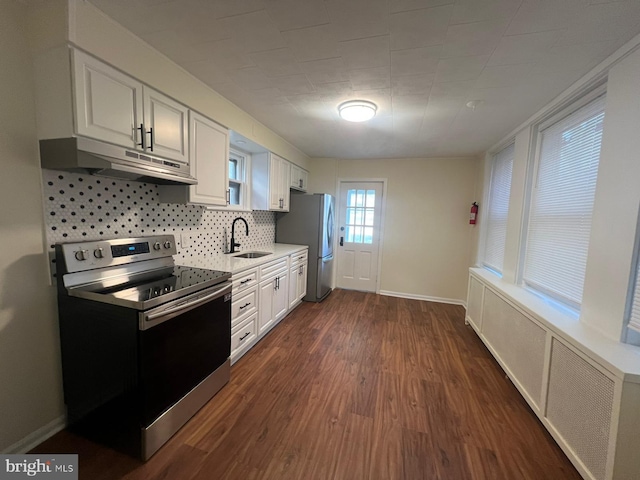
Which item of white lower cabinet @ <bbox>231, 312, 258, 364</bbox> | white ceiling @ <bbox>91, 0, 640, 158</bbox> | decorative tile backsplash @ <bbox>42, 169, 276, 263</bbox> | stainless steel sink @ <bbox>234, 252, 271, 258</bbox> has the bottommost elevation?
white lower cabinet @ <bbox>231, 312, 258, 364</bbox>

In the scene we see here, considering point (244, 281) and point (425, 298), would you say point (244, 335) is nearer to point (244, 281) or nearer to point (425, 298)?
point (244, 281)

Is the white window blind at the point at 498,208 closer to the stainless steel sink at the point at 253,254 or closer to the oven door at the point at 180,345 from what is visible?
the stainless steel sink at the point at 253,254

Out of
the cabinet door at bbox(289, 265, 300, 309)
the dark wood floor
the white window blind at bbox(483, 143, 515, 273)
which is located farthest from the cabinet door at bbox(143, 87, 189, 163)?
the white window blind at bbox(483, 143, 515, 273)

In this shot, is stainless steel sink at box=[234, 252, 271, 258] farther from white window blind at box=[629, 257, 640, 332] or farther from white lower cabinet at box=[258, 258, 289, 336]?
white window blind at box=[629, 257, 640, 332]

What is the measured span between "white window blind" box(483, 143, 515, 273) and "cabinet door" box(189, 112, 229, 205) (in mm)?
3143

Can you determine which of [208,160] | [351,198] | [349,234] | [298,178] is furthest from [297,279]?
[208,160]

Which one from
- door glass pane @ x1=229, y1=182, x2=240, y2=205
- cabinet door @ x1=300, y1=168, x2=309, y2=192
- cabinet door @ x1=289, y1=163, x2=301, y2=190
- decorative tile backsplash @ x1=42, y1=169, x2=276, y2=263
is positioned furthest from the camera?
cabinet door @ x1=300, y1=168, x2=309, y2=192

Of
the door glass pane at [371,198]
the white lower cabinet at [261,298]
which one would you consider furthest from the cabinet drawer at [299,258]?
the door glass pane at [371,198]

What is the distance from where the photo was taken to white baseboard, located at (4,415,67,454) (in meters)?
1.39

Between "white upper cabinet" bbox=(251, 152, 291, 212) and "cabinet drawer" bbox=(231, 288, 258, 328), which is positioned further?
"white upper cabinet" bbox=(251, 152, 291, 212)

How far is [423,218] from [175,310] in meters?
3.92

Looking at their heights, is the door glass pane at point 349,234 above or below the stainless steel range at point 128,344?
above

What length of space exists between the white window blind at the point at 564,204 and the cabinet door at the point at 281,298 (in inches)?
101

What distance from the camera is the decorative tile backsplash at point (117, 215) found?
1487mm
